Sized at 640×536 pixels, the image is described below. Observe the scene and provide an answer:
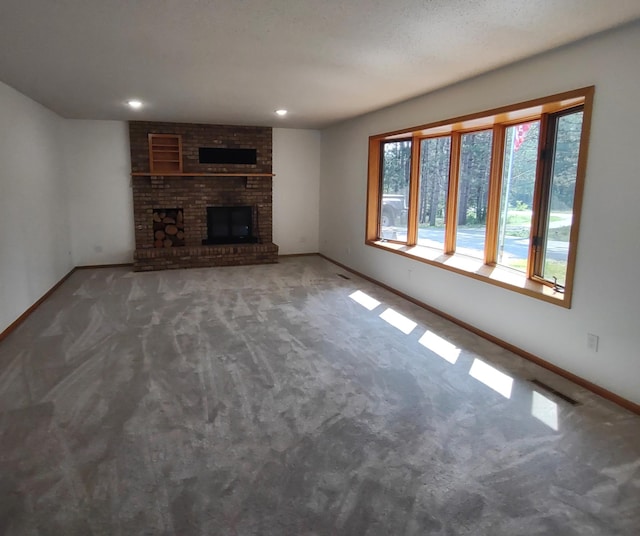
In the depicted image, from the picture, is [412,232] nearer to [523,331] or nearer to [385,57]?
[523,331]

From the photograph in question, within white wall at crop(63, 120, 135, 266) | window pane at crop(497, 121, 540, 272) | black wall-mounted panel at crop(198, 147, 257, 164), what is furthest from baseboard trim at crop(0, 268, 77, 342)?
window pane at crop(497, 121, 540, 272)

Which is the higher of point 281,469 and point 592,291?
point 592,291

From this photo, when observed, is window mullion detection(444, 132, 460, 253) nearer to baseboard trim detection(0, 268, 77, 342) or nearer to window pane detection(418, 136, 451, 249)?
window pane detection(418, 136, 451, 249)

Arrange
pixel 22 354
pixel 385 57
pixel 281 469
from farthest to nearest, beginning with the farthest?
pixel 22 354 < pixel 385 57 < pixel 281 469

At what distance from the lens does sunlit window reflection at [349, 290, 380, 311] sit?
510 cm

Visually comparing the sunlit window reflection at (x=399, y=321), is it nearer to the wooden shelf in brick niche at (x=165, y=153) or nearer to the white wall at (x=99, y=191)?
the wooden shelf in brick niche at (x=165, y=153)

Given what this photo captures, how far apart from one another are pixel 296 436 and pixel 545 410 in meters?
1.60

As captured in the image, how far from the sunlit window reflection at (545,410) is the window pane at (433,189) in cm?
269

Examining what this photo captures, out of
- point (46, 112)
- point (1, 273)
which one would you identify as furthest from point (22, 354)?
point (46, 112)

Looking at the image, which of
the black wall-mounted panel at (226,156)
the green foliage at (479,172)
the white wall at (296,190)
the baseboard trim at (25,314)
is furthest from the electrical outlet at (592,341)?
the black wall-mounted panel at (226,156)

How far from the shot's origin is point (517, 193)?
164 inches

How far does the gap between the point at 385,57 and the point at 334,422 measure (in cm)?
266

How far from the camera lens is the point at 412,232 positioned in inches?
227

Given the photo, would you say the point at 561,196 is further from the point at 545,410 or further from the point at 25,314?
the point at 25,314
